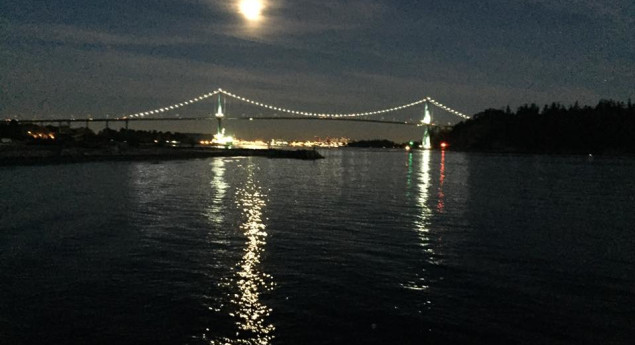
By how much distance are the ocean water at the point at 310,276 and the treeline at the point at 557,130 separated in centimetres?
13243

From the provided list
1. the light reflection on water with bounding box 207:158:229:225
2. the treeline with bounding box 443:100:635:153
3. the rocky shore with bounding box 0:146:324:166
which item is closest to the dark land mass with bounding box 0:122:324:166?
the rocky shore with bounding box 0:146:324:166

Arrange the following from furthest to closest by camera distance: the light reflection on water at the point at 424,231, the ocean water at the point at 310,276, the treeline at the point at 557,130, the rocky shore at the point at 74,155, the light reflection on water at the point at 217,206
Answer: the treeline at the point at 557,130
the rocky shore at the point at 74,155
the light reflection on water at the point at 217,206
the light reflection on water at the point at 424,231
the ocean water at the point at 310,276

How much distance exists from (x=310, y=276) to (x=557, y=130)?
487 feet

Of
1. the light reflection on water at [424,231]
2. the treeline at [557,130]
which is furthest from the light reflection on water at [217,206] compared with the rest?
the treeline at [557,130]

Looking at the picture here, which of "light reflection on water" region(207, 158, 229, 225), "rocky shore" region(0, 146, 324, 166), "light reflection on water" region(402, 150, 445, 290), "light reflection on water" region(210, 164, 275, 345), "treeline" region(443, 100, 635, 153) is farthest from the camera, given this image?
"treeline" region(443, 100, 635, 153)

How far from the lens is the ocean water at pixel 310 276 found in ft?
23.1

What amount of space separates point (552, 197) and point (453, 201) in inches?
270

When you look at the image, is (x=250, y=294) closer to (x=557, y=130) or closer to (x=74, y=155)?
(x=74, y=155)

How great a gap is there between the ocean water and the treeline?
132m

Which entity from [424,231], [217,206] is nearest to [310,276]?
[424,231]

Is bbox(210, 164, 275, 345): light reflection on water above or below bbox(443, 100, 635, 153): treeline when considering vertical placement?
below

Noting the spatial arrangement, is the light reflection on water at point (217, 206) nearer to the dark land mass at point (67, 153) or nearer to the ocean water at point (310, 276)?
the ocean water at point (310, 276)

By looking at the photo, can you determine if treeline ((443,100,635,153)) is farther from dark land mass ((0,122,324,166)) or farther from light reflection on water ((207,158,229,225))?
light reflection on water ((207,158,229,225))

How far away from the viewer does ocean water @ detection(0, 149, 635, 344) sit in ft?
23.1
